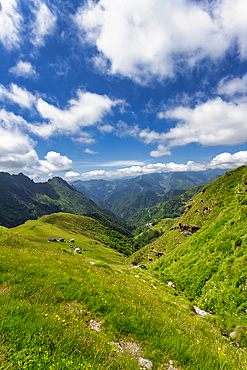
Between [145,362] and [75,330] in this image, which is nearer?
[75,330]

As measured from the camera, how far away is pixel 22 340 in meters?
3.37

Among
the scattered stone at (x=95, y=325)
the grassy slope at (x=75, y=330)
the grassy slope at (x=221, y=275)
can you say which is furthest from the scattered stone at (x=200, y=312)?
the scattered stone at (x=95, y=325)

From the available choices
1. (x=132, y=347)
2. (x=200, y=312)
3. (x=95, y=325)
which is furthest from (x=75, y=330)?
(x=200, y=312)

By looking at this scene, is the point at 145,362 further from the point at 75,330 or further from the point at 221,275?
the point at 221,275

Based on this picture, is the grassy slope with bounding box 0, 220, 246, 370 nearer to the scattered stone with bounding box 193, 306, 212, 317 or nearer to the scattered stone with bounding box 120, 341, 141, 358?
the scattered stone with bounding box 120, 341, 141, 358

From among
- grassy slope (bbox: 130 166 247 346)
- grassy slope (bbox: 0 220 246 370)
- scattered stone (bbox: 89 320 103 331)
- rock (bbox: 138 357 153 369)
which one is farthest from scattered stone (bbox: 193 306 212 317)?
scattered stone (bbox: 89 320 103 331)

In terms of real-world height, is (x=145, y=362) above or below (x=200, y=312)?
above

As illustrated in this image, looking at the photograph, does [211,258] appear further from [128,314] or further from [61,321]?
[61,321]

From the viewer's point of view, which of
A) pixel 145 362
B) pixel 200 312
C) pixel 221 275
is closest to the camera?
pixel 145 362

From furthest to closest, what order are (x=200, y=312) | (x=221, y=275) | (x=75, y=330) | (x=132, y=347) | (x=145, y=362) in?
(x=221, y=275) < (x=200, y=312) < (x=132, y=347) < (x=145, y=362) < (x=75, y=330)

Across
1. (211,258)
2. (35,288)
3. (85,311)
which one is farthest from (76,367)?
(211,258)

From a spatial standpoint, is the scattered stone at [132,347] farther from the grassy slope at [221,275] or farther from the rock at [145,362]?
the grassy slope at [221,275]

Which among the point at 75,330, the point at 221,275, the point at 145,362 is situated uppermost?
the point at 75,330

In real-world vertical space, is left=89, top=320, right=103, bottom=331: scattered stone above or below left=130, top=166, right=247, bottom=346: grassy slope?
above
